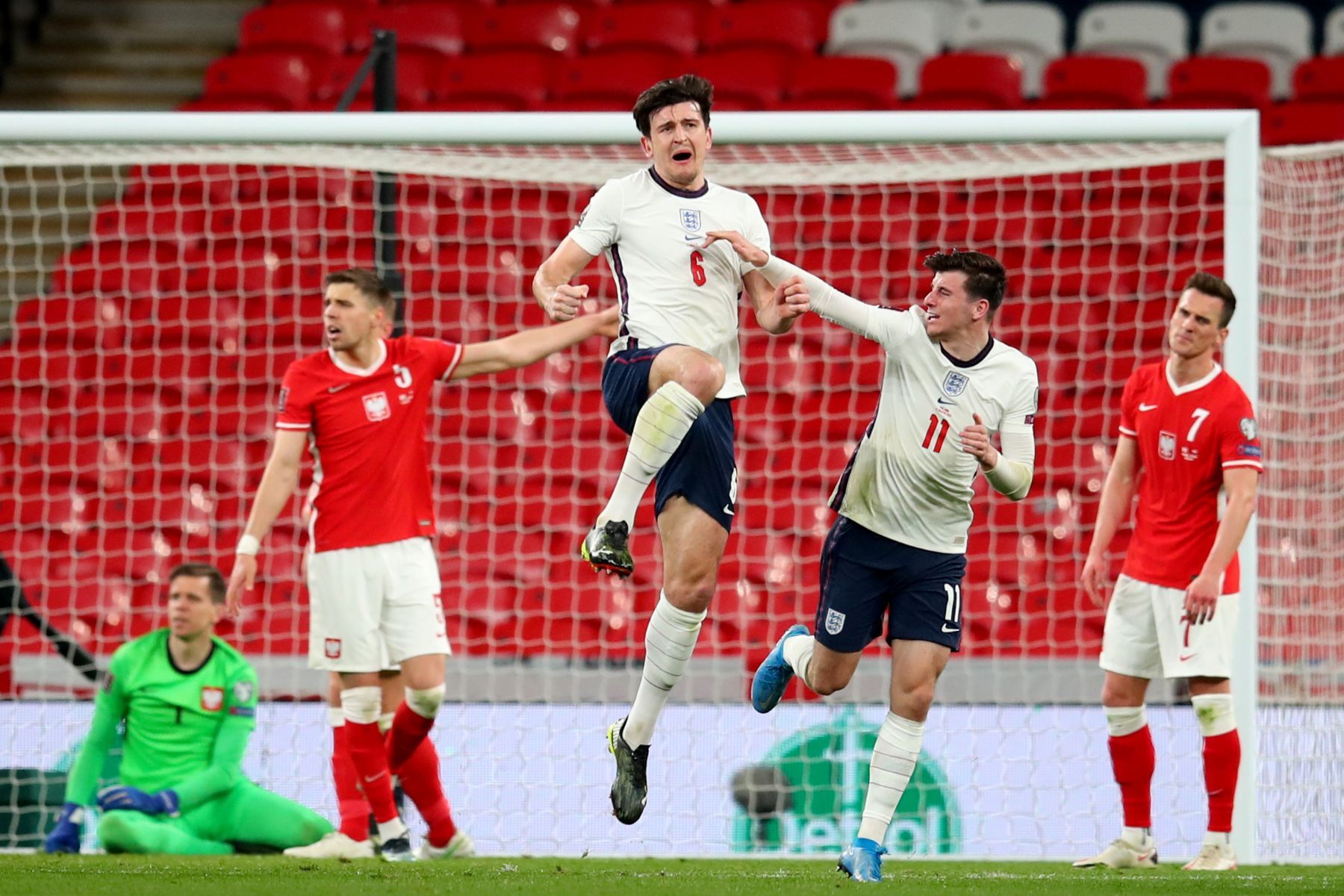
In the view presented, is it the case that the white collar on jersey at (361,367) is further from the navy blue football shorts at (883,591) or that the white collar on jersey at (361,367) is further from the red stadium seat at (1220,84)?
the red stadium seat at (1220,84)

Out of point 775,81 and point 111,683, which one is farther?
point 775,81

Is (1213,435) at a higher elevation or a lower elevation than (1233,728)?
higher

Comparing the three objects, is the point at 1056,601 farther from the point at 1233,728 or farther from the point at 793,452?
the point at 1233,728

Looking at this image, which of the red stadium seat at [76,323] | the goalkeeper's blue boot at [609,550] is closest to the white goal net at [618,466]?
the red stadium seat at [76,323]

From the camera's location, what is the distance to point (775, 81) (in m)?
10.7

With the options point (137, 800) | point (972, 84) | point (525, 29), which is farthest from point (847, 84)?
point (137, 800)

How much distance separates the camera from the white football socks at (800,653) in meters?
5.45

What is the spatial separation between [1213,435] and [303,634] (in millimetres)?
4759

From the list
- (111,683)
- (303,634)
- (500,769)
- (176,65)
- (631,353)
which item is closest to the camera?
(631,353)

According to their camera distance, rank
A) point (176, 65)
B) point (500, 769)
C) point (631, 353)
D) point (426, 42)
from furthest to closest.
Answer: point (176, 65)
point (426, 42)
point (500, 769)
point (631, 353)

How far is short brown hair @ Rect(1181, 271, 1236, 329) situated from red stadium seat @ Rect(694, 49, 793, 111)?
518cm

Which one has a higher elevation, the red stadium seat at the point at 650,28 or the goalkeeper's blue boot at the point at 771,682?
the red stadium seat at the point at 650,28

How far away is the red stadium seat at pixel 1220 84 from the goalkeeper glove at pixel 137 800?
752 cm

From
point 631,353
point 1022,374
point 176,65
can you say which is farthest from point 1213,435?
point 176,65
